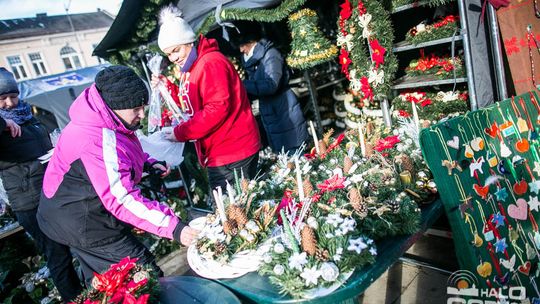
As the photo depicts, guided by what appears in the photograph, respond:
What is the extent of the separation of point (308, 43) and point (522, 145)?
219 cm

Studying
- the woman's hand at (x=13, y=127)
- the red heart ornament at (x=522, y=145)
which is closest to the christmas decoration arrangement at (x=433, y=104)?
the red heart ornament at (x=522, y=145)

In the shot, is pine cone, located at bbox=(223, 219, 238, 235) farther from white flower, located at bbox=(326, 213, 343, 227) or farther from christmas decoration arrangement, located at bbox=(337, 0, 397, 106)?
christmas decoration arrangement, located at bbox=(337, 0, 397, 106)

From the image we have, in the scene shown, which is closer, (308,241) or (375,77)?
(308,241)

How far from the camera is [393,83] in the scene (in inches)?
134

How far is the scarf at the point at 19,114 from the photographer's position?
2.57 metres

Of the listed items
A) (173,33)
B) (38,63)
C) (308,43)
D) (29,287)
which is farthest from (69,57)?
(173,33)

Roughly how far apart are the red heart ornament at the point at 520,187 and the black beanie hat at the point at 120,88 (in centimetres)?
201

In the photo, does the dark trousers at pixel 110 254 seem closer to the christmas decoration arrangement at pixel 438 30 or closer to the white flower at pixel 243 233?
the white flower at pixel 243 233

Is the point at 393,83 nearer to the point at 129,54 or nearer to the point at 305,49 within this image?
the point at 305,49

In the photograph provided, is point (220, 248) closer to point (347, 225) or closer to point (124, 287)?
point (124, 287)

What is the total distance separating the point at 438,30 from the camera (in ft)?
9.73

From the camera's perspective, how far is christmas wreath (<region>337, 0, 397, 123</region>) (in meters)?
Answer: 3.00

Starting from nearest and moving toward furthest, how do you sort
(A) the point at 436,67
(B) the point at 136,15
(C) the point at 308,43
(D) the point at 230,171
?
(D) the point at 230,171, (A) the point at 436,67, (C) the point at 308,43, (B) the point at 136,15

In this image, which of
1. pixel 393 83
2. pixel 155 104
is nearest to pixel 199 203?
pixel 155 104
